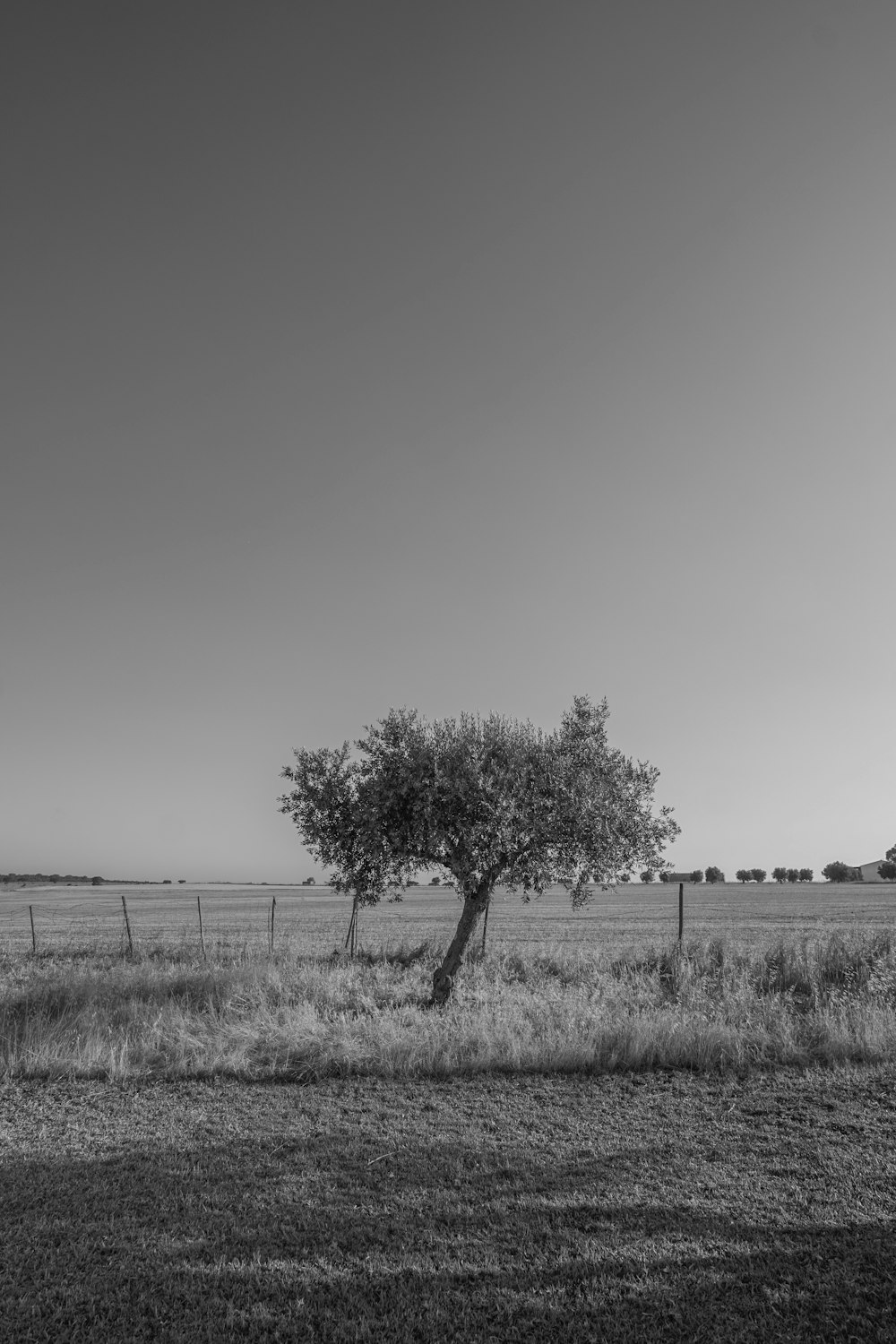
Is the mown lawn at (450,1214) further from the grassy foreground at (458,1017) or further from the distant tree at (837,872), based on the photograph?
the distant tree at (837,872)

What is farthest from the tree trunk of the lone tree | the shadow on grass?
the shadow on grass

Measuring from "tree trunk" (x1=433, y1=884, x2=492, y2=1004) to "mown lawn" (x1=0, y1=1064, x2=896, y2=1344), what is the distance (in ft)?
19.1

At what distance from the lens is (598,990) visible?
13.6m

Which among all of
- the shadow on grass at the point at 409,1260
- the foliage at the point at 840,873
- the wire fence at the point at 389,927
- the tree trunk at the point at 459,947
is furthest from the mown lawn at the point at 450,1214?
the foliage at the point at 840,873

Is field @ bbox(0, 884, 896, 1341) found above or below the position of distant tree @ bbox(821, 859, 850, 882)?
above

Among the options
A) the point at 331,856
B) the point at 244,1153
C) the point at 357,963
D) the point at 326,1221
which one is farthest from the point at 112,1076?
the point at 357,963

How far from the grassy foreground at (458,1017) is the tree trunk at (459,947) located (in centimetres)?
37

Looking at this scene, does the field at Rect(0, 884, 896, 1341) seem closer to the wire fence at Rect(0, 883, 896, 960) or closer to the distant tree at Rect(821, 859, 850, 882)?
the wire fence at Rect(0, 883, 896, 960)

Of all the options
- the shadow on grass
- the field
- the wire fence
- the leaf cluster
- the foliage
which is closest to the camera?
the shadow on grass

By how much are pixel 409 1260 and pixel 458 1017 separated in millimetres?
7148

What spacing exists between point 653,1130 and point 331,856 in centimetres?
967

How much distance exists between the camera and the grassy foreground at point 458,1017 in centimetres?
939

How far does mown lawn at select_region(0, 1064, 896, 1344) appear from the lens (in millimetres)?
4223

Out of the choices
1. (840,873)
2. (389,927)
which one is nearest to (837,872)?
(840,873)
